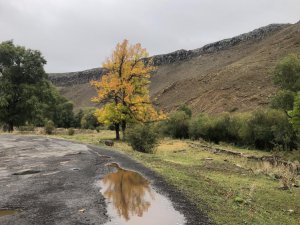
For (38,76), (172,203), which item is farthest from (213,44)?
(172,203)

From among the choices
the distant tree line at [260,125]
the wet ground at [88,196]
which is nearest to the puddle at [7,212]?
the wet ground at [88,196]

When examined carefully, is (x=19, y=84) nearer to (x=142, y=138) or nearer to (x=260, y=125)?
(x=142, y=138)

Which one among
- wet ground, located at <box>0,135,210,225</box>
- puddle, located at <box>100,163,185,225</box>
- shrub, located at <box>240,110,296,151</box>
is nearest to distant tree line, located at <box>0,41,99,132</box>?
shrub, located at <box>240,110,296,151</box>

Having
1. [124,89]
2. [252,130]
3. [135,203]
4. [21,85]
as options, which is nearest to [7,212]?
[135,203]

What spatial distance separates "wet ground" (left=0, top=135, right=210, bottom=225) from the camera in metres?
9.10

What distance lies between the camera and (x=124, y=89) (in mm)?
39406

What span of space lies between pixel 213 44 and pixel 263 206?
5124 inches

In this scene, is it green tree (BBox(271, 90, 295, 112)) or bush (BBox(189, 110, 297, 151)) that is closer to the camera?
bush (BBox(189, 110, 297, 151))

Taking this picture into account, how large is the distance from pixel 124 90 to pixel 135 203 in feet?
95.3

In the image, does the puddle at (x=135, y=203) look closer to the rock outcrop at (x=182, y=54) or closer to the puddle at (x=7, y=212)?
the puddle at (x=7, y=212)

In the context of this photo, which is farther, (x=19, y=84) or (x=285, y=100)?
(x=19, y=84)

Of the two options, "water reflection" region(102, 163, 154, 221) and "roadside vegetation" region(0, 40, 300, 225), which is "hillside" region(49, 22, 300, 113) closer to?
"roadside vegetation" region(0, 40, 300, 225)

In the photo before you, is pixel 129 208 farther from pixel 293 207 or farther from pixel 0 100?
pixel 0 100

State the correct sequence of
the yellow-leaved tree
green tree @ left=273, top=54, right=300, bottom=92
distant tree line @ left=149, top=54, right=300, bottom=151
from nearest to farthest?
distant tree line @ left=149, top=54, right=300, bottom=151 < the yellow-leaved tree < green tree @ left=273, top=54, right=300, bottom=92
